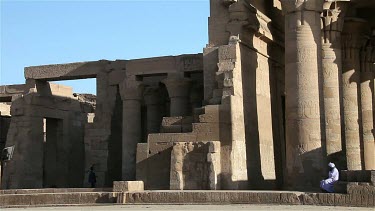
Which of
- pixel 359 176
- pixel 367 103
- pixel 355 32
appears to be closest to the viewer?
pixel 359 176

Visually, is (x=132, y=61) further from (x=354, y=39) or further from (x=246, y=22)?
(x=354, y=39)

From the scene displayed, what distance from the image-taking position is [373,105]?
27.1m

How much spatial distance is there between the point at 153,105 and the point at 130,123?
273 centimetres

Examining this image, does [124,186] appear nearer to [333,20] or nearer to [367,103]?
[333,20]

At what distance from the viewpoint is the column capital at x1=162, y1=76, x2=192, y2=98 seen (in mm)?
26359

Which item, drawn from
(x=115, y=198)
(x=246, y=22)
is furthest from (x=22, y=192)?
(x=246, y=22)

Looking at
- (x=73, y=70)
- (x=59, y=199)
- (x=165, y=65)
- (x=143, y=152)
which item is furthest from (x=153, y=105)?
(x=59, y=199)

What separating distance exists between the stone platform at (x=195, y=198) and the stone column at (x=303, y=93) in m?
2.98

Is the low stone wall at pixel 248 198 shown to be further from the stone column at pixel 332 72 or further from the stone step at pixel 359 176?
the stone column at pixel 332 72

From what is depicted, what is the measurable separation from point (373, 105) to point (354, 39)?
3988 millimetres

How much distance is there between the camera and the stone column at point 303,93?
18.4 m

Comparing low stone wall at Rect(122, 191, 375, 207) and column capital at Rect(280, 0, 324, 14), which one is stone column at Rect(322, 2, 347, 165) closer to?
column capital at Rect(280, 0, 324, 14)

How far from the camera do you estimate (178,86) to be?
86.8 feet

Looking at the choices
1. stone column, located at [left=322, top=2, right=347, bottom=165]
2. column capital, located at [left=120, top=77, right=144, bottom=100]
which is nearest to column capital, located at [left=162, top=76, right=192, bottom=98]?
column capital, located at [left=120, top=77, right=144, bottom=100]
